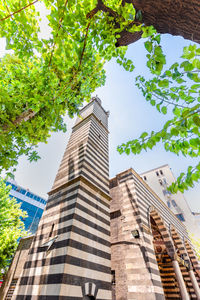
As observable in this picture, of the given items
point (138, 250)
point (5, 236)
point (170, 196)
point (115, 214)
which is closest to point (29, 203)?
point (5, 236)

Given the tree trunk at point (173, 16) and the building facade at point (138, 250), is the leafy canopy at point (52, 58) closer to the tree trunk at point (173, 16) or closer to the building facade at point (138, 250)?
the tree trunk at point (173, 16)

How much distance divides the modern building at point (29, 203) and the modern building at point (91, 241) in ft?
136

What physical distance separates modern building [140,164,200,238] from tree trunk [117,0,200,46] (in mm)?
27140

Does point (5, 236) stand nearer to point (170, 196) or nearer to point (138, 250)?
point (138, 250)

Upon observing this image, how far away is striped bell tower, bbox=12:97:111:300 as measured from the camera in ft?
13.6

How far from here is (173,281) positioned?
12375 millimetres

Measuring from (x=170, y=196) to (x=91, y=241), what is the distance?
26.2 m

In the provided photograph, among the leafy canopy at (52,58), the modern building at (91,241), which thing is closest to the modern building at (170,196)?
the modern building at (91,241)

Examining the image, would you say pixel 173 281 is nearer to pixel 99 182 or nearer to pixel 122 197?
pixel 122 197

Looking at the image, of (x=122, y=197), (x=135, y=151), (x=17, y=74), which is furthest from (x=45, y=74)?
(x=122, y=197)

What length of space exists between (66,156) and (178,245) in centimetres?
1319

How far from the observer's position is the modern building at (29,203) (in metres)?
46.1

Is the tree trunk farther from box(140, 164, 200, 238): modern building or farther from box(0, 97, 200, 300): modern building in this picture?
box(140, 164, 200, 238): modern building

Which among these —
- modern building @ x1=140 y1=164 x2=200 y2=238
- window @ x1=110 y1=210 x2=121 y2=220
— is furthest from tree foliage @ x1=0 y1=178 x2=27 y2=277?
modern building @ x1=140 y1=164 x2=200 y2=238
